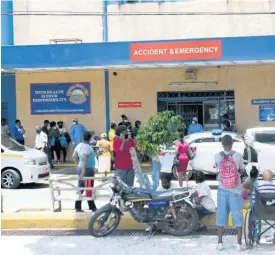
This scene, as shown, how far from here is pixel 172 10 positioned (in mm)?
19969

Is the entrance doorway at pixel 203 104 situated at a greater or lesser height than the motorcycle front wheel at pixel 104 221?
greater

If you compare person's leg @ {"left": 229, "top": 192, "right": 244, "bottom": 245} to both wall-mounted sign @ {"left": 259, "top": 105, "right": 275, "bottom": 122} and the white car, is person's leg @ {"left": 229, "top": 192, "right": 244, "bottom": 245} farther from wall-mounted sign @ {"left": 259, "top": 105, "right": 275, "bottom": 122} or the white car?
wall-mounted sign @ {"left": 259, "top": 105, "right": 275, "bottom": 122}

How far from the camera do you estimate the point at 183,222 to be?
8148 mm

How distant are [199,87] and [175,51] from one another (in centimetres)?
314

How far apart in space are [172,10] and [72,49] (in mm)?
4913

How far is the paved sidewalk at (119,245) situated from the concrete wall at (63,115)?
460 inches

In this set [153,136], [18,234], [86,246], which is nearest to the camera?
[86,246]

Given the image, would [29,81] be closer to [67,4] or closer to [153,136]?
[67,4]

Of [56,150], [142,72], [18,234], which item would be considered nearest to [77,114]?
[56,150]

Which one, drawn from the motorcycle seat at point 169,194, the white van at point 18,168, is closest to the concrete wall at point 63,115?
the white van at point 18,168

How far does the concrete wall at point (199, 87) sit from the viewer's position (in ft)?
61.9

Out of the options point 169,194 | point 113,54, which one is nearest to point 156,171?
point 169,194

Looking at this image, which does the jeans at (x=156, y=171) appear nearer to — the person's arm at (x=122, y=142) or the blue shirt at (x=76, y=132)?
the person's arm at (x=122, y=142)

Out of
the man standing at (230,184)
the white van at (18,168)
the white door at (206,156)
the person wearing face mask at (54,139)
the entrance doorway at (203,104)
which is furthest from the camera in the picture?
the entrance doorway at (203,104)
